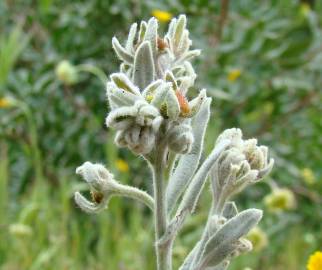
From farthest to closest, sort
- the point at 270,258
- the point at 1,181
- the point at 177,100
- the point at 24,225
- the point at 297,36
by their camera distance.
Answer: the point at 270,258
the point at 297,36
the point at 1,181
the point at 24,225
the point at 177,100

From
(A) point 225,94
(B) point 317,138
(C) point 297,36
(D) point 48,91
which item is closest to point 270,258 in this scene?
(B) point 317,138

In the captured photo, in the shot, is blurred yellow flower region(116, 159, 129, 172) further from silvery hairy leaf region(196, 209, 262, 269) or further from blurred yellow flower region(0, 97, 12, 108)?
silvery hairy leaf region(196, 209, 262, 269)

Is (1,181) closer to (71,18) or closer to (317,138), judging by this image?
(71,18)

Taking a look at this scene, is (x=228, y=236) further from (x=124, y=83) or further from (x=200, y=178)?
(x=124, y=83)

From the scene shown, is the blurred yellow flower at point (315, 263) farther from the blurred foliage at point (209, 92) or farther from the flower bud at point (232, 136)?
the blurred foliage at point (209, 92)

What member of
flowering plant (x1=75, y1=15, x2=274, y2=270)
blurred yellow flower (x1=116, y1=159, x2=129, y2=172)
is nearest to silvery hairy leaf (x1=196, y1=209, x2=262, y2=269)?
flowering plant (x1=75, y1=15, x2=274, y2=270)

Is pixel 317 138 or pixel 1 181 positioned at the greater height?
pixel 317 138
